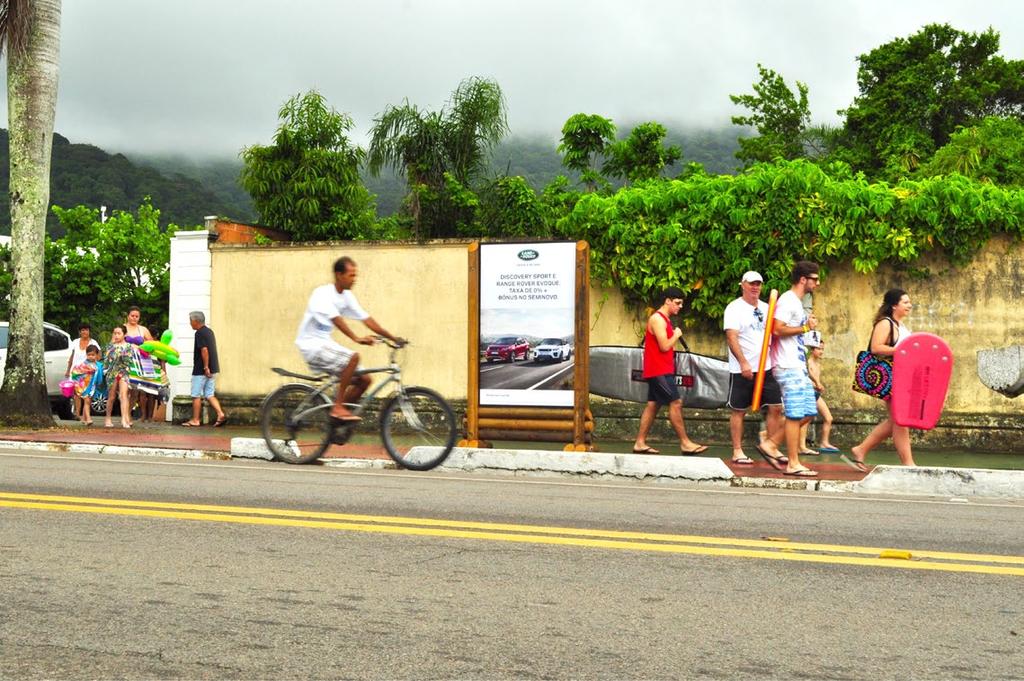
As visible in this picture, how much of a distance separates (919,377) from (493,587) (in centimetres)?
651

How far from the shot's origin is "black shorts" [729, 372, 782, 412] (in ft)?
36.5

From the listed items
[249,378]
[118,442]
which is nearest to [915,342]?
[118,442]

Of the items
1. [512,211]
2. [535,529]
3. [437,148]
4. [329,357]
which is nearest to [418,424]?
[329,357]

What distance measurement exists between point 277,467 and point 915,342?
19.8ft

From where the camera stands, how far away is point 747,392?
Result: 36.5 feet

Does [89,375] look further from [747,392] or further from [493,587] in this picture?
[493,587]

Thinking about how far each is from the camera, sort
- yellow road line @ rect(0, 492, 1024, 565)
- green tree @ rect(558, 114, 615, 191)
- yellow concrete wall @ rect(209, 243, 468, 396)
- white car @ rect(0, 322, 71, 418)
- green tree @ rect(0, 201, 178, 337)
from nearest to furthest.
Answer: yellow road line @ rect(0, 492, 1024, 565), yellow concrete wall @ rect(209, 243, 468, 396), white car @ rect(0, 322, 71, 418), green tree @ rect(0, 201, 178, 337), green tree @ rect(558, 114, 615, 191)

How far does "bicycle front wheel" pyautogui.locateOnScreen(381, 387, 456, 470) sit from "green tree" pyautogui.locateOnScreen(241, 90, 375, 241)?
46.2 ft

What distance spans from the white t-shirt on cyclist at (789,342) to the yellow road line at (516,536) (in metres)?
4.45

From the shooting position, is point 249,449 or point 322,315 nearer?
point 322,315

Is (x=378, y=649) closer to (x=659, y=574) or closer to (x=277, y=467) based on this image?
(x=659, y=574)

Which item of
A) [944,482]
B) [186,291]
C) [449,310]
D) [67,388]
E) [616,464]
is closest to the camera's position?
[944,482]

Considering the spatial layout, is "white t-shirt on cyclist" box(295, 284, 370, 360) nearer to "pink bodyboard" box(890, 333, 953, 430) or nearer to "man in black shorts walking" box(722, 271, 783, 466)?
"man in black shorts walking" box(722, 271, 783, 466)

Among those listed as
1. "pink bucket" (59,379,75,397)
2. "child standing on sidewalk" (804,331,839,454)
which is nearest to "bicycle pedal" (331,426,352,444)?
"child standing on sidewalk" (804,331,839,454)
